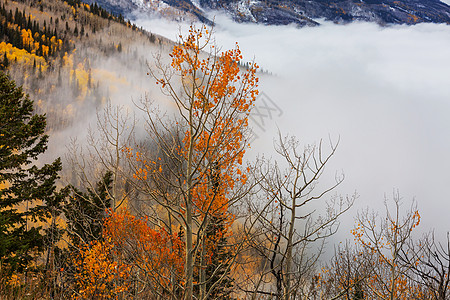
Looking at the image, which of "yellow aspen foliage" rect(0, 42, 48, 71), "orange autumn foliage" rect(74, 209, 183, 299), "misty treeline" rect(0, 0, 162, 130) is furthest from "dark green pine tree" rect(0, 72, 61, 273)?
"yellow aspen foliage" rect(0, 42, 48, 71)

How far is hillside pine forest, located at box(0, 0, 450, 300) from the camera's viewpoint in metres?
6.63

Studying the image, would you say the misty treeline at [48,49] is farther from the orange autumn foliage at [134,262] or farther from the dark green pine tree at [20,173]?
the orange autumn foliage at [134,262]

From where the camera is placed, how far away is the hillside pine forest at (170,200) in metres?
6.63

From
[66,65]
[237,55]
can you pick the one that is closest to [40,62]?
[66,65]

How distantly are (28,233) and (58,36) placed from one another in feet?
648

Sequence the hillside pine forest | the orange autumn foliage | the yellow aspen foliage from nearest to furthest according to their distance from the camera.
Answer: the orange autumn foliage < the hillside pine forest < the yellow aspen foliage

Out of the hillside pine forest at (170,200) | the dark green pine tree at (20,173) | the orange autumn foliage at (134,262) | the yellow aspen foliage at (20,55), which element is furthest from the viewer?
the yellow aspen foliage at (20,55)

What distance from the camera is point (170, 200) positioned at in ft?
21.9

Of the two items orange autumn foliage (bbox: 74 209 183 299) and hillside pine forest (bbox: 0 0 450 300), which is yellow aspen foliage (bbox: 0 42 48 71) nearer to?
hillside pine forest (bbox: 0 0 450 300)

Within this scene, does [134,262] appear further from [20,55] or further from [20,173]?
[20,55]

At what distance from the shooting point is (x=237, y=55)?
7.81 metres

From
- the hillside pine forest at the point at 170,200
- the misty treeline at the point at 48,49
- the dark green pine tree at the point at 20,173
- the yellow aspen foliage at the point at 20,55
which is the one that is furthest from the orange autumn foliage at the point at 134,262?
the yellow aspen foliage at the point at 20,55

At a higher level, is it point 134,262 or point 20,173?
point 134,262

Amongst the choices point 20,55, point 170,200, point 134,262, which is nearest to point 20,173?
point 134,262
